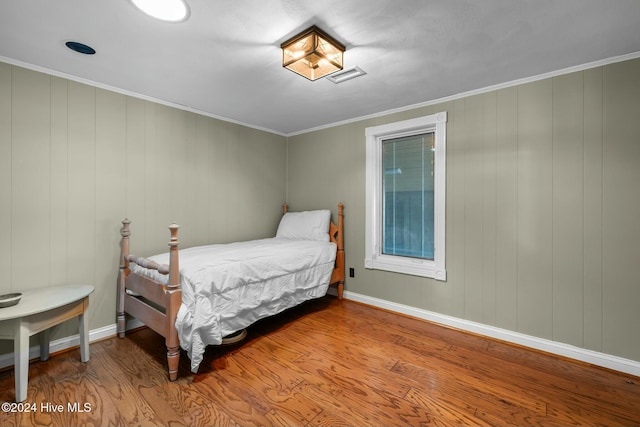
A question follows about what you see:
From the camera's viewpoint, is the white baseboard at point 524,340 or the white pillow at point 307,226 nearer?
the white baseboard at point 524,340

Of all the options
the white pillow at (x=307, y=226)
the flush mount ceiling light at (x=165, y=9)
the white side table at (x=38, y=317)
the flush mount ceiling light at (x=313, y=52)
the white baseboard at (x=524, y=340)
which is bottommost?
the white baseboard at (x=524, y=340)

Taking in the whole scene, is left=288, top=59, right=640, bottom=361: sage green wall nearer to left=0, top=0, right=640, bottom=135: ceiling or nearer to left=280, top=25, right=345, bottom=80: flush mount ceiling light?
left=0, top=0, right=640, bottom=135: ceiling

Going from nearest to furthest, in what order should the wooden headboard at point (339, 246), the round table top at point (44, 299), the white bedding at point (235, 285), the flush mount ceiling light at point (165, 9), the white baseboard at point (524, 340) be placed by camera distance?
the flush mount ceiling light at point (165, 9), the round table top at point (44, 299), the white bedding at point (235, 285), the white baseboard at point (524, 340), the wooden headboard at point (339, 246)

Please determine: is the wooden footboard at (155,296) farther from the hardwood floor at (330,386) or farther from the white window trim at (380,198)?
the white window trim at (380,198)

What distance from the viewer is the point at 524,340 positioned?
248cm

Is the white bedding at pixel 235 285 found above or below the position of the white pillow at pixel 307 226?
below

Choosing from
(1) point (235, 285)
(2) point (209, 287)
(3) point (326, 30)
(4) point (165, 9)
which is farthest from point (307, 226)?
(4) point (165, 9)

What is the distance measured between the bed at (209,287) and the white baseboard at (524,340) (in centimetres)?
89

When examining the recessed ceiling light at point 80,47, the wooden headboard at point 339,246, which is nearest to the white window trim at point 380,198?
the wooden headboard at point 339,246

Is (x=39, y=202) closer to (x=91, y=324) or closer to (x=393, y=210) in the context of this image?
(x=91, y=324)

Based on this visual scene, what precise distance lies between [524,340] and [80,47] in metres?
4.08

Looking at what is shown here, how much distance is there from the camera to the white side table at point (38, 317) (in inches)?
68.4

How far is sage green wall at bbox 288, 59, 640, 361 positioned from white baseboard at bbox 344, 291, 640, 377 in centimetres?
5

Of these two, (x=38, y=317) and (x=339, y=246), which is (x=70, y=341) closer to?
(x=38, y=317)
